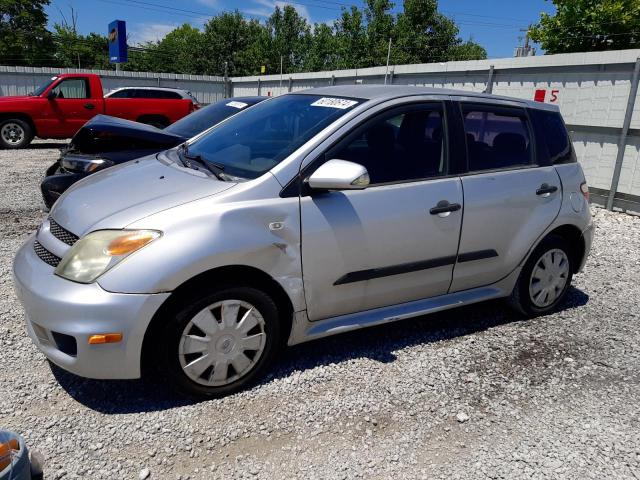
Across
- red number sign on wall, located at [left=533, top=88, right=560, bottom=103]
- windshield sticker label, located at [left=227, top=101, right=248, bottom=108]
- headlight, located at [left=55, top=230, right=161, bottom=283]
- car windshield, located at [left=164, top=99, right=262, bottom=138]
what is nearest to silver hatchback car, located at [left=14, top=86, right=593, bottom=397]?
headlight, located at [left=55, top=230, right=161, bottom=283]

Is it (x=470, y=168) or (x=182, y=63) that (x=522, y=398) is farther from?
(x=182, y=63)

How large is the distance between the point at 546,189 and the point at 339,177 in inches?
75.1

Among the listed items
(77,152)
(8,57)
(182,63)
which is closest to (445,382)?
(77,152)

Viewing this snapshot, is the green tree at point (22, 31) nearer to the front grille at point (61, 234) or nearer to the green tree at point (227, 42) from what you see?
the green tree at point (227, 42)

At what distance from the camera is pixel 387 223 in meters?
3.09

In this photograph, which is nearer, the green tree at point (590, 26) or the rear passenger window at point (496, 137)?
the rear passenger window at point (496, 137)

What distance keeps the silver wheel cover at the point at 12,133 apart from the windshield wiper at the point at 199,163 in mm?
11196

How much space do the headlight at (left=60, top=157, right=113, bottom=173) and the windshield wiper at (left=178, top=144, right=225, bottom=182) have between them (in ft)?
6.14

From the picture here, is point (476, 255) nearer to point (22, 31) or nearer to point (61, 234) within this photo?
point (61, 234)

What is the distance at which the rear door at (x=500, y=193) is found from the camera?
3.49 m

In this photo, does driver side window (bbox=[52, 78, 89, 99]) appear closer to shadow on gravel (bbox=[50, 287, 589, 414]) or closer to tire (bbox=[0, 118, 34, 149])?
tire (bbox=[0, 118, 34, 149])

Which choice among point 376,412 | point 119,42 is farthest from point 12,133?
point 119,42

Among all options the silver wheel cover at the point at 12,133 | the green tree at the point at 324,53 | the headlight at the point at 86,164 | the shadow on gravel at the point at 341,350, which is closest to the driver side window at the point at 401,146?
the shadow on gravel at the point at 341,350

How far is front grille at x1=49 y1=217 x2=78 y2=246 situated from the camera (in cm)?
269
